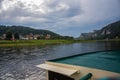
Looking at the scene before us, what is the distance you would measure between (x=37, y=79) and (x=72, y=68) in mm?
10337

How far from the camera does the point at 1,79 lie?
59.1 feet

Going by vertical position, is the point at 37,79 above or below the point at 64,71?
below

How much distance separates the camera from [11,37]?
114 meters

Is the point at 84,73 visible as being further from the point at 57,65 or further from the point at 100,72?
the point at 57,65

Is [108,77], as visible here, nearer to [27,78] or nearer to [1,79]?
[27,78]

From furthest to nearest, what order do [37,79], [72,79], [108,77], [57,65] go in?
[37,79] → [57,65] → [72,79] → [108,77]

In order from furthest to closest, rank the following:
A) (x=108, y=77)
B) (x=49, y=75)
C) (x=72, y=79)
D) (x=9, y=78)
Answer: (x=9, y=78)
(x=49, y=75)
(x=72, y=79)
(x=108, y=77)

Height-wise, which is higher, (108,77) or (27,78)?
(108,77)

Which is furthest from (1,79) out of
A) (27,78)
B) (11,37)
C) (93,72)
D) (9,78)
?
(11,37)

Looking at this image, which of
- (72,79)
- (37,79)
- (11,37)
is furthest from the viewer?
(11,37)

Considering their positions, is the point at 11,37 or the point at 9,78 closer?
the point at 9,78

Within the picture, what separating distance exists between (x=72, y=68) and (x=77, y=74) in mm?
415

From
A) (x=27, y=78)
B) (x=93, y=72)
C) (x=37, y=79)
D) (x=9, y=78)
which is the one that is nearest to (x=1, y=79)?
(x=9, y=78)

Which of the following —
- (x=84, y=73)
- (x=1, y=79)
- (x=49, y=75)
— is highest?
(x=84, y=73)
